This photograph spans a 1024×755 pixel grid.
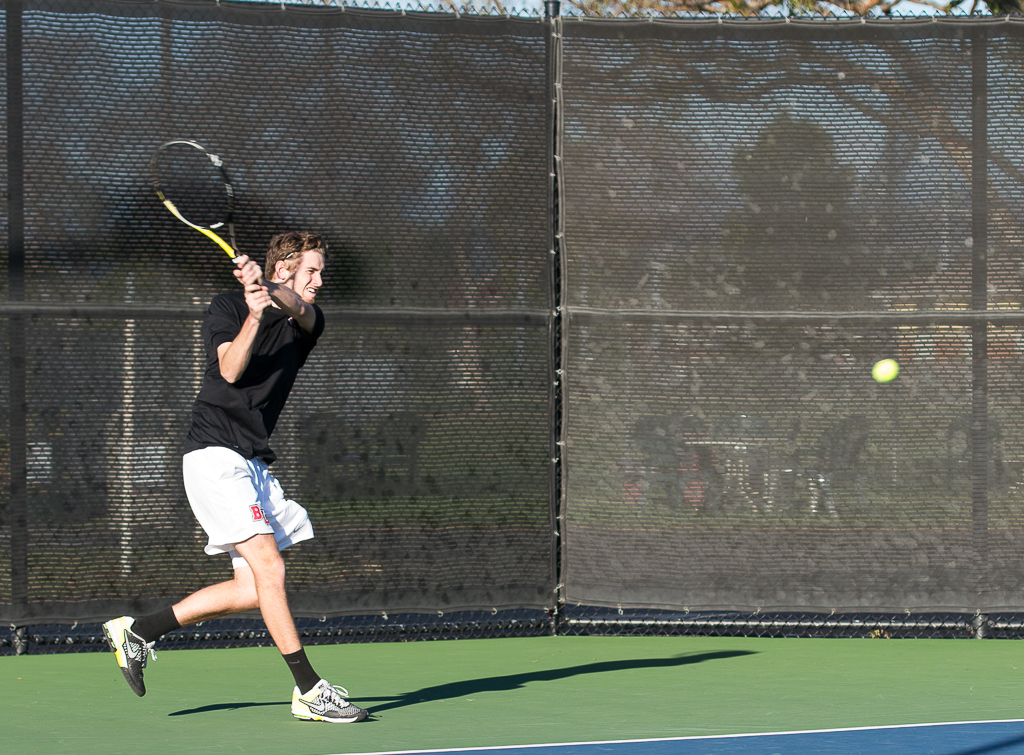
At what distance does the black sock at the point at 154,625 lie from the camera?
4391 millimetres

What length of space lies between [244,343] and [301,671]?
3.40 feet

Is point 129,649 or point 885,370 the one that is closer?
point 129,649

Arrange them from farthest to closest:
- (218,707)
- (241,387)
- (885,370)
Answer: (885,370)
(218,707)
(241,387)

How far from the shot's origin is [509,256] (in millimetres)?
5926

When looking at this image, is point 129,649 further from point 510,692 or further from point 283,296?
point 510,692

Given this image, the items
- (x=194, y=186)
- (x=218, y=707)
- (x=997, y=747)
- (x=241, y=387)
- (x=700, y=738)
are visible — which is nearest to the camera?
(x=997, y=747)

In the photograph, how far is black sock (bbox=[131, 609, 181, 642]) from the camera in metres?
4.39

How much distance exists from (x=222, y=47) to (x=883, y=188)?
2889 mm

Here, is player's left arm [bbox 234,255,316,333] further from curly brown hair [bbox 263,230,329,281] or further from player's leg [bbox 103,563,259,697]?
player's leg [bbox 103,563,259,697]

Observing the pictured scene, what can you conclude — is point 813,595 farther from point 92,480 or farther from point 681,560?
point 92,480

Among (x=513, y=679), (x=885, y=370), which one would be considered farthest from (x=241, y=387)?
(x=885, y=370)

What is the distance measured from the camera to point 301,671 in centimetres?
424

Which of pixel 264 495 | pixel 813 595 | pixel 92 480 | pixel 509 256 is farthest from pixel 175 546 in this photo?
pixel 813 595

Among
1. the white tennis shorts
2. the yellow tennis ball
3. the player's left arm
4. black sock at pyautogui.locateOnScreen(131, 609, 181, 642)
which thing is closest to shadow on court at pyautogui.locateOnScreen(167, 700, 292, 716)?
black sock at pyautogui.locateOnScreen(131, 609, 181, 642)
